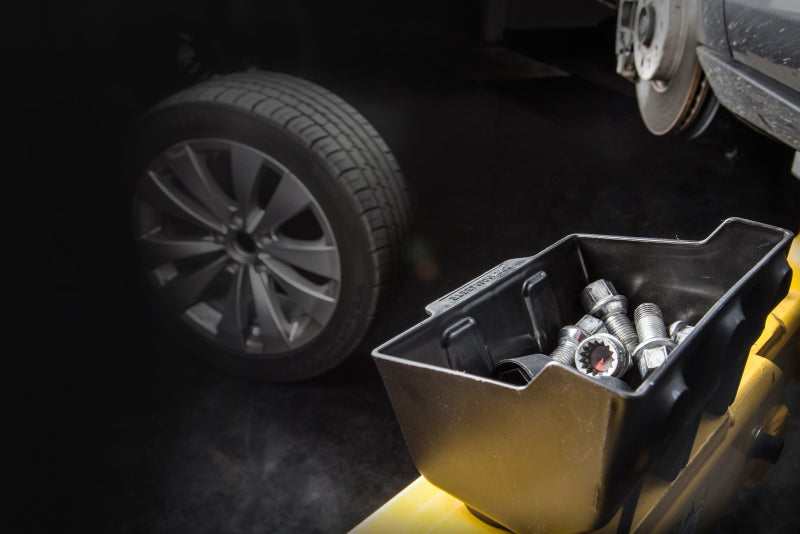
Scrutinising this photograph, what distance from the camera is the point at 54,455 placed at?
1.38 meters

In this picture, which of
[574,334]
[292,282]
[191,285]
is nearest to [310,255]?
[292,282]

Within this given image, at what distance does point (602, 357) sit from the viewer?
79 centimetres

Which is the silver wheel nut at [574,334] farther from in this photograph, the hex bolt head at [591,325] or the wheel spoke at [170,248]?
the wheel spoke at [170,248]

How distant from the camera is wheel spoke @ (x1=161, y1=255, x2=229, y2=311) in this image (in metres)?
1.45

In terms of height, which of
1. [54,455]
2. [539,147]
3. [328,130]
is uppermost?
[328,130]

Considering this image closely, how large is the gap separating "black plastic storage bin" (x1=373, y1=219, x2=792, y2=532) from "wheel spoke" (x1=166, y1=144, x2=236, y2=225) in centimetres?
73

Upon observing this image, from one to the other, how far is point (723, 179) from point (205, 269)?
80.6 inches

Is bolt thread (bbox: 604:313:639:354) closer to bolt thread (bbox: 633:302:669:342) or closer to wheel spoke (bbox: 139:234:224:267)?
bolt thread (bbox: 633:302:669:342)

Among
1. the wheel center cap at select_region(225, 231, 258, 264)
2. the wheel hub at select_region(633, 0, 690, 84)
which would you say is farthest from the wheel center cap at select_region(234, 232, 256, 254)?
the wheel hub at select_region(633, 0, 690, 84)

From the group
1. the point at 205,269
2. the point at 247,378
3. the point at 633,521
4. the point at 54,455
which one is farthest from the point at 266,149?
the point at 633,521

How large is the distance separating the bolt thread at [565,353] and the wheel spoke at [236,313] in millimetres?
786

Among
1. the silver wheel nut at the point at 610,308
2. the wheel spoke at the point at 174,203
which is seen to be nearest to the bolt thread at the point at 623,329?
the silver wheel nut at the point at 610,308

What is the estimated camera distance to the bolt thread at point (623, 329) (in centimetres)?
87

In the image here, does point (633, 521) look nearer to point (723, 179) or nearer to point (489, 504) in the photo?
point (489, 504)
